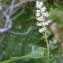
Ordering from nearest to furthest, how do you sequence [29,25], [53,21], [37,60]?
[37,60], [53,21], [29,25]

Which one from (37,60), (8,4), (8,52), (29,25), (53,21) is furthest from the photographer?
(8,4)

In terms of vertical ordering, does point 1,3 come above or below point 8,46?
above

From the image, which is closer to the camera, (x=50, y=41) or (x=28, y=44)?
(x=50, y=41)

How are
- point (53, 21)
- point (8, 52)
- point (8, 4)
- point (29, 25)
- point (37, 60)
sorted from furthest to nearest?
point (8, 4), point (29, 25), point (8, 52), point (53, 21), point (37, 60)

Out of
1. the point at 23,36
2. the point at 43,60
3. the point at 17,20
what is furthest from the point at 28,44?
the point at 43,60

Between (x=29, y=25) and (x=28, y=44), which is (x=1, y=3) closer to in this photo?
(x=29, y=25)

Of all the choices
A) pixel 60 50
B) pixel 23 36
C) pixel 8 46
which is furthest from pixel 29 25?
pixel 60 50

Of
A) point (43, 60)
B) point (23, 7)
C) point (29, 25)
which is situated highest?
point (23, 7)


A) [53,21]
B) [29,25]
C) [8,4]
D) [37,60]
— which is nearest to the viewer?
[37,60]

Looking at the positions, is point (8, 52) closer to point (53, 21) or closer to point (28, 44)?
point (28, 44)
